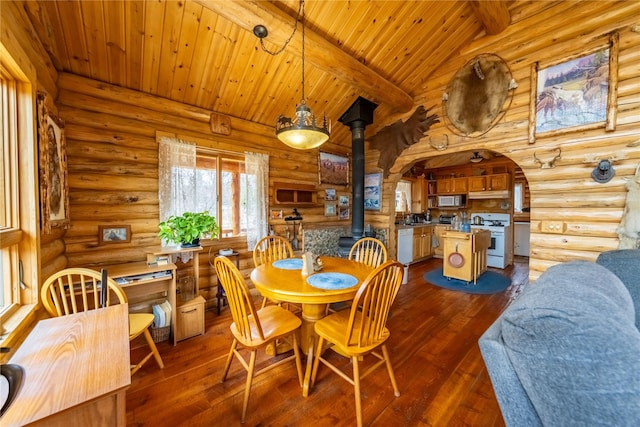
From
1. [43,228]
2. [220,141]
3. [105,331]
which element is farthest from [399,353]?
[220,141]

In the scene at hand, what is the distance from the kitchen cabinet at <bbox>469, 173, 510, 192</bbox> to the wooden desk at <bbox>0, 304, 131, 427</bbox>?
699 cm

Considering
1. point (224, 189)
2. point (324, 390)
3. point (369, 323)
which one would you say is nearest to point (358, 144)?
point (224, 189)

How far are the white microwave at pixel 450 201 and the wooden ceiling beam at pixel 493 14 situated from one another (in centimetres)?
413

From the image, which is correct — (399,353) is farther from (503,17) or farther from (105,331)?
(503,17)

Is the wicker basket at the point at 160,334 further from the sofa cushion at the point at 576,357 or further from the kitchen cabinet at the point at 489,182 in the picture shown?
the kitchen cabinet at the point at 489,182

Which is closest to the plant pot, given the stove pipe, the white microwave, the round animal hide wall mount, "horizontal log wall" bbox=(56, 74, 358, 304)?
"horizontal log wall" bbox=(56, 74, 358, 304)

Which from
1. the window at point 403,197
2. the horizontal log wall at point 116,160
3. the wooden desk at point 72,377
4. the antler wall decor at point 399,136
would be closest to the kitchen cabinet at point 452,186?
the window at point 403,197

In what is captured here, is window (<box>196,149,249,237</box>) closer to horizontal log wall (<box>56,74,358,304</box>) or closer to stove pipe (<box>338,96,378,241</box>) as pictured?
horizontal log wall (<box>56,74,358,304</box>)

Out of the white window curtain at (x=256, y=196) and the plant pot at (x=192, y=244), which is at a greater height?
the white window curtain at (x=256, y=196)

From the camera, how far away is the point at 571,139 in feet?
8.91

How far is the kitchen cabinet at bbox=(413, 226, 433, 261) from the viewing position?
18.6 feet

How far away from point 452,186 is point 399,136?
3268 mm

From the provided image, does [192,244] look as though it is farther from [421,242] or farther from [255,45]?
[421,242]

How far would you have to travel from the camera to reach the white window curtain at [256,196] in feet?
11.4
